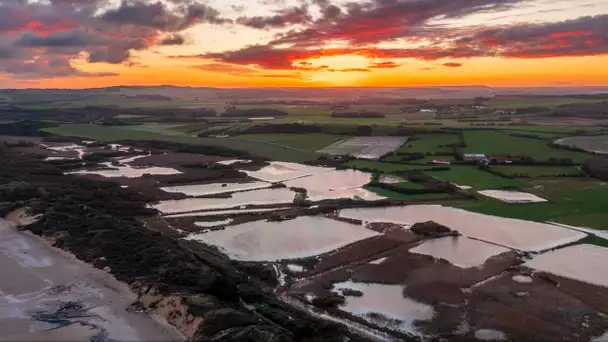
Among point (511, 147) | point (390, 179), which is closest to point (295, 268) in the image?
point (390, 179)

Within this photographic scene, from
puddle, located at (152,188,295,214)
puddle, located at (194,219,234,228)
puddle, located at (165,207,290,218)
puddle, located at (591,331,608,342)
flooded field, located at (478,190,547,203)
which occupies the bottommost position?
puddle, located at (591,331,608,342)

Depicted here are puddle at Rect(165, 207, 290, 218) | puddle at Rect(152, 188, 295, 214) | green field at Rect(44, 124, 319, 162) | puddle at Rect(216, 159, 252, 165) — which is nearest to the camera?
puddle at Rect(165, 207, 290, 218)

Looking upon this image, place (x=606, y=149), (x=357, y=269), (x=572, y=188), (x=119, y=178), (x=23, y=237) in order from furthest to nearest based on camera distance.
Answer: (x=606, y=149), (x=119, y=178), (x=572, y=188), (x=23, y=237), (x=357, y=269)

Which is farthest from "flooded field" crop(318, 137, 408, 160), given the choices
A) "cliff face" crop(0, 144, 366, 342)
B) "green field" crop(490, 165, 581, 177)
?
"cliff face" crop(0, 144, 366, 342)

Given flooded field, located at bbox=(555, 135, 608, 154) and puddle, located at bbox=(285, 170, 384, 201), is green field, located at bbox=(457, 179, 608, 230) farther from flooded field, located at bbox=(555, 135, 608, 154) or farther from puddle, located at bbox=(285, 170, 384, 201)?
flooded field, located at bbox=(555, 135, 608, 154)

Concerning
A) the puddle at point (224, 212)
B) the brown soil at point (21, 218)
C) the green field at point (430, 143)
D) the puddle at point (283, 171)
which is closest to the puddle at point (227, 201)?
the puddle at point (224, 212)

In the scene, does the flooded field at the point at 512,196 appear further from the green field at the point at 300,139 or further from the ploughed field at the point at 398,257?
the green field at the point at 300,139

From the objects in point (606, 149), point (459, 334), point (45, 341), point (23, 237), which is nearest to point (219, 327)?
point (45, 341)

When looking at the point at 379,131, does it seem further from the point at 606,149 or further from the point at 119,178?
the point at 119,178
